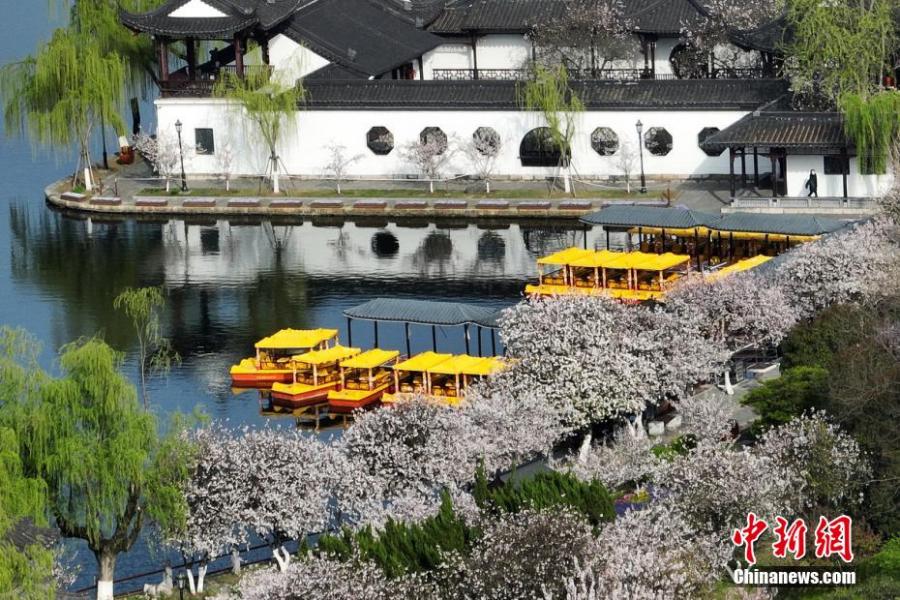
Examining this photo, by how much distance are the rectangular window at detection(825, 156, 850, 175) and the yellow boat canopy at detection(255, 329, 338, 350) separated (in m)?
22.4

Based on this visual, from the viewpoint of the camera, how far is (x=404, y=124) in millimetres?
82062

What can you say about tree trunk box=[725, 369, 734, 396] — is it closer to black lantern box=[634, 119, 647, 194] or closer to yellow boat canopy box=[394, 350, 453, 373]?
yellow boat canopy box=[394, 350, 453, 373]

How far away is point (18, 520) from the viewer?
38719 millimetres

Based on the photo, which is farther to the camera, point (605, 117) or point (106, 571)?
point (605, 117)

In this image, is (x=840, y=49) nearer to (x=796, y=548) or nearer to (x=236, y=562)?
(x=236, y=562)

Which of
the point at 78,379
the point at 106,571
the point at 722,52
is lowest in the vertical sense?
the point at 106,571

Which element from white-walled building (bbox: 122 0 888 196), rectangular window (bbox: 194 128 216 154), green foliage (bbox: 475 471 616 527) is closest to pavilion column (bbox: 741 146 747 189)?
white-walled building (bbox: 122 0 888 196)

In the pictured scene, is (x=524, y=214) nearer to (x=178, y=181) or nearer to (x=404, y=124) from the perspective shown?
(x=404, y=124)

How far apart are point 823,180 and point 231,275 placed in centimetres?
2008

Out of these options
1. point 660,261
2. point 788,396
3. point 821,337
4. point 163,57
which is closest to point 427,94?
point 163,57

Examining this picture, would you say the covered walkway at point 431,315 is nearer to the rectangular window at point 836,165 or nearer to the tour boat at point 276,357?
the tour boat at point 276,357

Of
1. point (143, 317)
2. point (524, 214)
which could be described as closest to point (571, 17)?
point (524, 214)

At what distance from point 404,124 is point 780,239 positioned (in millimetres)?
20366

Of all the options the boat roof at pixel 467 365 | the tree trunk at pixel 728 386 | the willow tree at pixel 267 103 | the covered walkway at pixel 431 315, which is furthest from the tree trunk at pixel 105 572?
the willow tree at pixel 267 103
